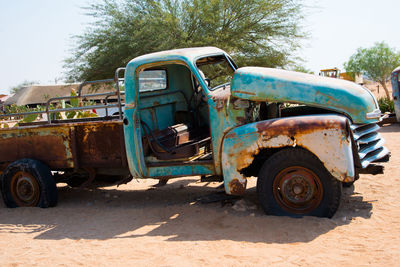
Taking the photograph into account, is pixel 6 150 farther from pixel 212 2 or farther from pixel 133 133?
pixel 212 2

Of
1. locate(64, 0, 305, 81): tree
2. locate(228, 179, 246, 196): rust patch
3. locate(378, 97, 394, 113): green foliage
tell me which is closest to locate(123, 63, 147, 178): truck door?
locate(228, 179, 246, 196): rust patch

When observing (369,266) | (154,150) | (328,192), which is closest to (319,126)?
(328,192)

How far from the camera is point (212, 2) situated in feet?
47.4

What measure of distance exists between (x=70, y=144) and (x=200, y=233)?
254cm

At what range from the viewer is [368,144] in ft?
15.1

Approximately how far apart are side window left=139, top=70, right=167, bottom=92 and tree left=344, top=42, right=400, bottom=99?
3058 cm

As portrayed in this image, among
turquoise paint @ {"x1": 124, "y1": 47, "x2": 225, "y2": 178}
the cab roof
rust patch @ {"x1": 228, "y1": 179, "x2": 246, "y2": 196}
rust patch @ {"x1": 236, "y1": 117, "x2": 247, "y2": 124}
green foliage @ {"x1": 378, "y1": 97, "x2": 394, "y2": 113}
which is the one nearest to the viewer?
rust patch @ {"x1": 228, "y1": 179, "x2": 246, "y2": 196}

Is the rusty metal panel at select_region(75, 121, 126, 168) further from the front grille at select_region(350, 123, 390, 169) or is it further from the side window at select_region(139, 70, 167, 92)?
the front grille at select_region(350, 123, 390, 169)

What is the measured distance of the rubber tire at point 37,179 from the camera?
5.77 m

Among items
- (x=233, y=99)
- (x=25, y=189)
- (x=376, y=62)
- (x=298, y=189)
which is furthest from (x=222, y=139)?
(x=376, y=62)

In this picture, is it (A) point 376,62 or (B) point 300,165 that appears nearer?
(B) point 300,165

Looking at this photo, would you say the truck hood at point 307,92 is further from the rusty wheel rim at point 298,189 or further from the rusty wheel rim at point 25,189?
the rusty wheel rim at point 25,189

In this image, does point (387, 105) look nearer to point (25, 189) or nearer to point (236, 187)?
point (236, 187)

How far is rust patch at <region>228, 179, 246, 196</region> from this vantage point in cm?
451
